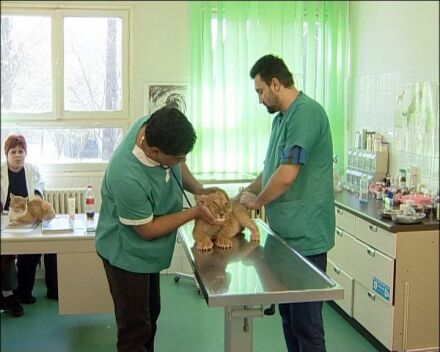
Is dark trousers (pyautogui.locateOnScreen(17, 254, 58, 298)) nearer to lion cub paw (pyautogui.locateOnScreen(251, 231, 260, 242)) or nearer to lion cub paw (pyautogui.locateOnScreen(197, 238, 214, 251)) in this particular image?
lion cub paw (pyautogui.locateOnScreen(197, 238, 214, 251))

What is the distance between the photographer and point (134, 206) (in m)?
1.60

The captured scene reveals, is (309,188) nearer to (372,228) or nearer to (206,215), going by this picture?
(206,215)

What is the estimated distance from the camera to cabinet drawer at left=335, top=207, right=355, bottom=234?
9.71ft

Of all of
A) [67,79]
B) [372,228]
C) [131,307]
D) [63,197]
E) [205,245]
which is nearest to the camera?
[131,307]

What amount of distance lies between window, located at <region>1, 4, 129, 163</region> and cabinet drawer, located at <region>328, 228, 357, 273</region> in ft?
4.50

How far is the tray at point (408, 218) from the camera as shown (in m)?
2.09

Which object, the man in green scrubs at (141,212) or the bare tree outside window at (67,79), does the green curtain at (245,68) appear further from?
the man in green scrubs at (141,212)

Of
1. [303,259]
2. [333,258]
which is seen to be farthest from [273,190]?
[333,258]

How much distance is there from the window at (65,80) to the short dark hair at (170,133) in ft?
0.97

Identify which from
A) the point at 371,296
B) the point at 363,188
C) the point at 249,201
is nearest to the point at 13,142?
the point at 249,201

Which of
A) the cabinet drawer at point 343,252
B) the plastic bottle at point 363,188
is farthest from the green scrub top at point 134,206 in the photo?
the plastic bottle at point 363,188

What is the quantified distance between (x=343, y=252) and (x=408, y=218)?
833mm

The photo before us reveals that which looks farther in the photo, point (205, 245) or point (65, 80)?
point (65, 80)

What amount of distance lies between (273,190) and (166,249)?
0.43 m
